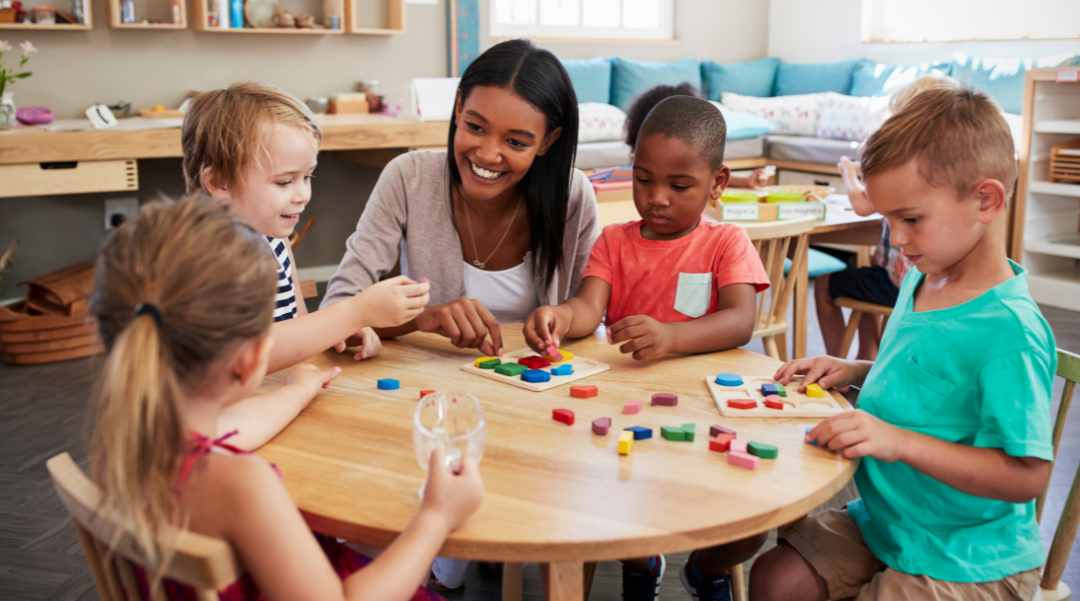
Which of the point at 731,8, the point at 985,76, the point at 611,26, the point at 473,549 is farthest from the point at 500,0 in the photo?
the point at 473,549

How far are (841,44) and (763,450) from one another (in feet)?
20.3

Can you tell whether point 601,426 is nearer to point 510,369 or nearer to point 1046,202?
point 510,369

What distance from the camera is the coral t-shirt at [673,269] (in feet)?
5.11

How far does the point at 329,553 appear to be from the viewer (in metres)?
1.08

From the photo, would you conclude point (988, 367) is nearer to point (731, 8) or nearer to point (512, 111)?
point (512, 111)

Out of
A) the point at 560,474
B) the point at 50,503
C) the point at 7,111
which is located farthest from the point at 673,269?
the point at 7,111

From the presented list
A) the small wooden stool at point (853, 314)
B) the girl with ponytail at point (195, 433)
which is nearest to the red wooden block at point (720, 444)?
the girl with ponytail at point (195, 433)

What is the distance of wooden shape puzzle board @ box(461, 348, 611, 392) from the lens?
1.25 m

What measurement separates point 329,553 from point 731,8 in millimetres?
6558

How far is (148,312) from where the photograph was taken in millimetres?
742

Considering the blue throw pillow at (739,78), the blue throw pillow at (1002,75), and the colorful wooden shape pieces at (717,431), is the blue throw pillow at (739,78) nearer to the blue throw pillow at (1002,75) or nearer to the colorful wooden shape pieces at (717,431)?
the blue throw pillow at (1002,75)

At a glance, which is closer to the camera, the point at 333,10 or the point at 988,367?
the point at 988,367

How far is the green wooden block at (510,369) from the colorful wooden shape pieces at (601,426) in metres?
0.25

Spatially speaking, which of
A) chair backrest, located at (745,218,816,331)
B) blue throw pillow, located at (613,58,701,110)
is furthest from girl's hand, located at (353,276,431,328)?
blue throw pillow, located at (613,58,701,110)
